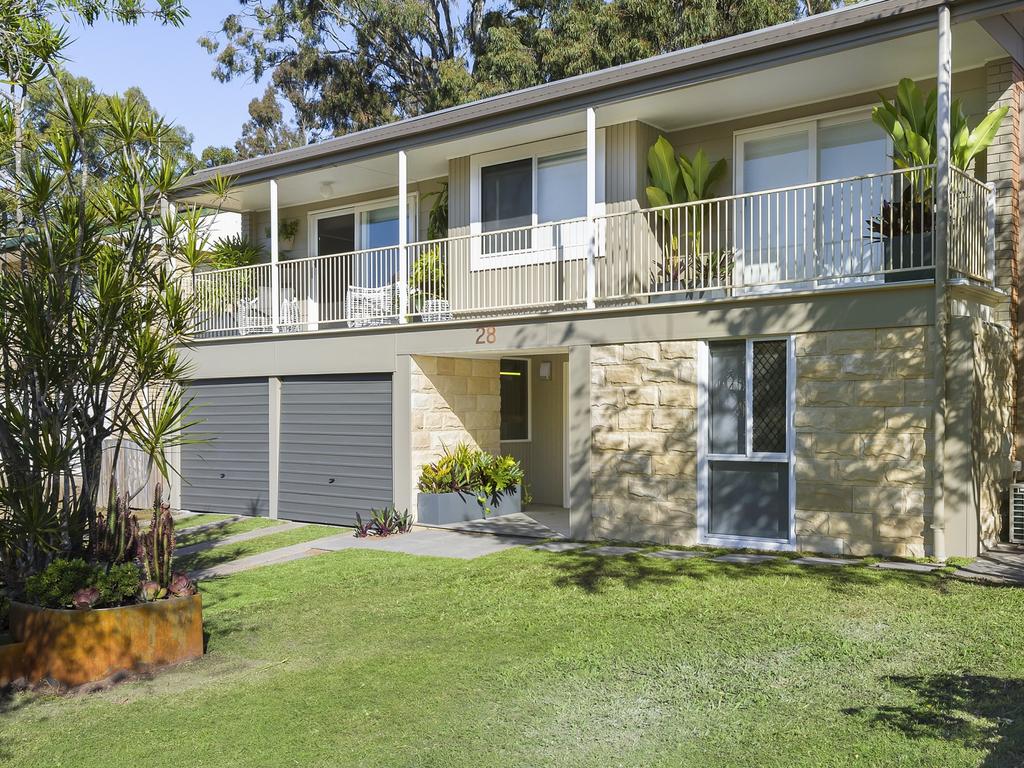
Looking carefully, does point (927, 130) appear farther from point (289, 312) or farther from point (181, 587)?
point (289, 312)

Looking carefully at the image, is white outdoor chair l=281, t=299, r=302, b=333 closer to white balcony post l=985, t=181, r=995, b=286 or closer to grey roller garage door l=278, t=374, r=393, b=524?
grey roller garage door l=278, t=374, r=393, b=524

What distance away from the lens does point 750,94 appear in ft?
37.0

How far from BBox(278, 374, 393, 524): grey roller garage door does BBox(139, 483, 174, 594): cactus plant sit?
6224 millimetres

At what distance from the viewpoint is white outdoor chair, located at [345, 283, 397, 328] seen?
14.2 meters

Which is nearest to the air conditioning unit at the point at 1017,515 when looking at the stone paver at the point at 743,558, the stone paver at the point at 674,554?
the stone paver at the point at 743,558

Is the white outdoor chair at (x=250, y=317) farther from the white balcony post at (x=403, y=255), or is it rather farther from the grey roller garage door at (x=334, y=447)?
the white balcony post at (x=403, y=255)

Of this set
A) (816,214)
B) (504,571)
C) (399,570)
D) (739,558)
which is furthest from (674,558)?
(816,214)

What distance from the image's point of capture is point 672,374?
10.6 meters

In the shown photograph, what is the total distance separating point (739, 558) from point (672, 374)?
2.27 metres

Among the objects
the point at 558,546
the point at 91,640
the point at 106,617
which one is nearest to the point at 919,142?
the point at 558,546

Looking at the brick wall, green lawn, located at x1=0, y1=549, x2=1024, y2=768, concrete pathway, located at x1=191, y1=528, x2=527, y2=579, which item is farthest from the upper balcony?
green lawn, located at x1=0, y1=549, x2=1024, y2=768

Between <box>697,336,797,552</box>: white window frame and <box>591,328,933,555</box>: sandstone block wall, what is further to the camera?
<box>697,336,797,552</box>: white window frame

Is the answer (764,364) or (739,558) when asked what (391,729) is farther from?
(764,364)

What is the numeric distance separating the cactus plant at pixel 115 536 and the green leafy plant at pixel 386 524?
5370 millimetres
